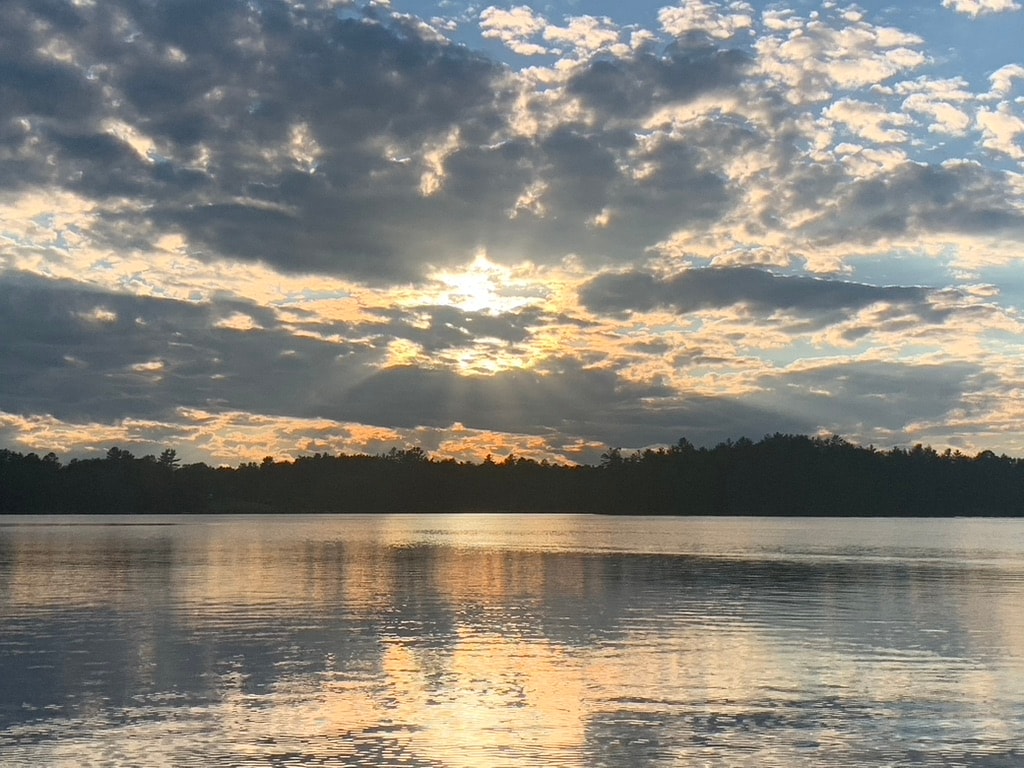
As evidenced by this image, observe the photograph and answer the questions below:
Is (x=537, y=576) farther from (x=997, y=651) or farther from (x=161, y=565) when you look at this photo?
(x=997, y=651)

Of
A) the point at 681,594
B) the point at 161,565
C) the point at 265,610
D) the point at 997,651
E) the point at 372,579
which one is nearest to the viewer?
the point at 997,651

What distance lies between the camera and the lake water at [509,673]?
62.0 feet

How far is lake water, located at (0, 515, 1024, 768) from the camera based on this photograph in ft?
62.0

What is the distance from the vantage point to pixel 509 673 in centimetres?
2641

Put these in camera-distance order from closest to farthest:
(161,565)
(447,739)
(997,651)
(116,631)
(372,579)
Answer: (447,739) → (997,651) → (116,631) → (372,579) → (161,565)

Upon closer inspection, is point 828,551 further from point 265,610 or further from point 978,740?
point 978,740

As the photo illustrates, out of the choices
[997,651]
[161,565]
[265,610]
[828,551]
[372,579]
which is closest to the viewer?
[997,651]

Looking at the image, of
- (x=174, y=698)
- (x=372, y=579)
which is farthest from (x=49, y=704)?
(x=372, y=579)

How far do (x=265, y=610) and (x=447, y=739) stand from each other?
23177 mm

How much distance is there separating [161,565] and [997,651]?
50.2 m

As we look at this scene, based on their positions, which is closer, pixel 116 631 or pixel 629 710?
pixel 629 710

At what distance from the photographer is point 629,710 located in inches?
868

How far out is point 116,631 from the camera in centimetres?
3459

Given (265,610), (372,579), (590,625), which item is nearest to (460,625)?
(590,625)
